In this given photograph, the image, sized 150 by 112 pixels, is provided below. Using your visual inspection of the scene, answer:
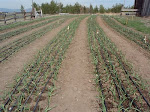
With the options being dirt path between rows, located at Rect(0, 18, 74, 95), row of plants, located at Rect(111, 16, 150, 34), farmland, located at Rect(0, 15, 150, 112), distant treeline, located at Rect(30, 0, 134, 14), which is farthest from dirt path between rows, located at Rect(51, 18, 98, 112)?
distant treeline, located at Rect(30, 0, 134, 14)

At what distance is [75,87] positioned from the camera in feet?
11.0

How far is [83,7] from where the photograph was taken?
5128cm

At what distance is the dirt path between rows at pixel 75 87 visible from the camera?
9.02 feet

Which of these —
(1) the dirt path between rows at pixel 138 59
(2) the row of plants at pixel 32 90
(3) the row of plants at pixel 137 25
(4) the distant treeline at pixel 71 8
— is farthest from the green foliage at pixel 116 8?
(2) the row of plants at pixel 32 90

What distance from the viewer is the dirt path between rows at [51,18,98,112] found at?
9.02 feet

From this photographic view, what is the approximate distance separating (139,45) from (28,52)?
527 centimetres

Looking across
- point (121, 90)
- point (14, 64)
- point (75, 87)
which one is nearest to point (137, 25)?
point (121, 90)

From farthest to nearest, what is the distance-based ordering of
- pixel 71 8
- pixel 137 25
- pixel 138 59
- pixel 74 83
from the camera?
pixel 71 8 < pixel 137 25 < pixel 138 59 < pixel 74 83

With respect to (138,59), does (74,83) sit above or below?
below

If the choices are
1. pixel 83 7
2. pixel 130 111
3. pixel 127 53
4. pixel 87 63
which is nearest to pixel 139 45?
pixel 127 53

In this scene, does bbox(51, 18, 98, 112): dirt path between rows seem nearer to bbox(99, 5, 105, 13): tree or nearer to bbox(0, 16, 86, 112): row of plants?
bbox(0, 16, 86, 112): row of plants

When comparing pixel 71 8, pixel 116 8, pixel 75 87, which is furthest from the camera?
pixel 71 8

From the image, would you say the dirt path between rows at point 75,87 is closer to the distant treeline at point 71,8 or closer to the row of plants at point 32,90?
the row of plants at point 32,90

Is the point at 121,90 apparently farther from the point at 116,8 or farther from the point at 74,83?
the point at 116,8
